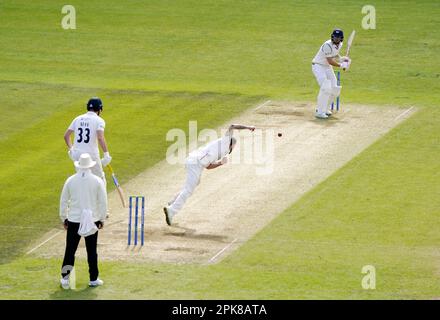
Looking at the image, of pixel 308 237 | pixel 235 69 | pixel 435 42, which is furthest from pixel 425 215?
pixel 435 42

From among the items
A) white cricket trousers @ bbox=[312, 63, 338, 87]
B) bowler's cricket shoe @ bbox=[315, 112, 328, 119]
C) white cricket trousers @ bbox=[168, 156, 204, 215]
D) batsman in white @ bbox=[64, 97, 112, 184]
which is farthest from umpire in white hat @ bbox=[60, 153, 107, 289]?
white cricket trousers @ bbox=[312, 63, 338, 87]

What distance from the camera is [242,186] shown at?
27078 millimetres

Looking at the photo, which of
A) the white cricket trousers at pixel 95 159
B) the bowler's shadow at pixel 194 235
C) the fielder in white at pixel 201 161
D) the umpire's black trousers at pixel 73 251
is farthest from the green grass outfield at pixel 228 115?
the fielder in white at pixel 201 161

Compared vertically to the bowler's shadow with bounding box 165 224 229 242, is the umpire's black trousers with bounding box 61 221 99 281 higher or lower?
higher

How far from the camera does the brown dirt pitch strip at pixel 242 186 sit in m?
23.2

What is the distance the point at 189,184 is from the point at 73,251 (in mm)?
4393

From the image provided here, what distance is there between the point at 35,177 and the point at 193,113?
662 cm

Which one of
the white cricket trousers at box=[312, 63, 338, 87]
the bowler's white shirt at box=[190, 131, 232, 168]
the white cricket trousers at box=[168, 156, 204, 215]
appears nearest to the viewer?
the white cricket trousers at box=[168, 156, 204, 215]

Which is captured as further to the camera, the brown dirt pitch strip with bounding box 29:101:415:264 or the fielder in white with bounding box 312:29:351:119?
the fielder in white with bounding box 312:29:351:119

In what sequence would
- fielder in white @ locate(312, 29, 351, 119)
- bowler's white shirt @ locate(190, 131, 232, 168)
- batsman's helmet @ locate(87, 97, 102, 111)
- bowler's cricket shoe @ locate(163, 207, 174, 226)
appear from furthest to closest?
1. fielder in white @ locate(312, 29, 351, 119)
2. bowler's white shirt @ locate(190, 131, 232, 168)
3. bowler's cricket shoe @ locate(163, 207, 174, 226)
4. batsman's helmet @ locate(87, 97, 102, 111)

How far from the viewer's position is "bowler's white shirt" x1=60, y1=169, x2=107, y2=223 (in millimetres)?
20609

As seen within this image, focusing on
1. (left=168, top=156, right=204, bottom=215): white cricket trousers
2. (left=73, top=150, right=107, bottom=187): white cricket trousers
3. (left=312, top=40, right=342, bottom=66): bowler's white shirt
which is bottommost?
(left=168, top=156, right=204, bottom=215): white cricket trousers

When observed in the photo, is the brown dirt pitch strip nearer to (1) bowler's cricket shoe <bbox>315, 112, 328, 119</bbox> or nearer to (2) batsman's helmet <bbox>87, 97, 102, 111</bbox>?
(1) bowler's cricket shoe <bbox>315, 112, 328, 119</bbox>

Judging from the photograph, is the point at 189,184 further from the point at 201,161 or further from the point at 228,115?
the point at 228,115
